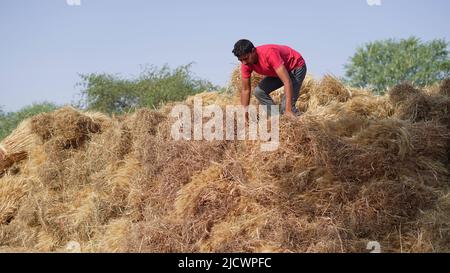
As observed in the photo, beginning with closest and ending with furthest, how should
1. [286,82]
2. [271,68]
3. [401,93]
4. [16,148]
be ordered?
[286,82]
[271,68]
[401,93]
[16,148]

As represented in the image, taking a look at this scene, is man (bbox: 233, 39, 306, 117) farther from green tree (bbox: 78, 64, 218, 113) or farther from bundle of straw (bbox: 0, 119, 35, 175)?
green tree (bbox: 78, 64, 218, 113)

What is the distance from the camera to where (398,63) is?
19.8m

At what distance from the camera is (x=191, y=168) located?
5.01 metres

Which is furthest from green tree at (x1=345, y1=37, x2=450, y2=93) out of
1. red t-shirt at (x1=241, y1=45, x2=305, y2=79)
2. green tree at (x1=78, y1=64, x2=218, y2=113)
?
red t-shirt at (x1=241, y1=45, x2=305, y2=79)

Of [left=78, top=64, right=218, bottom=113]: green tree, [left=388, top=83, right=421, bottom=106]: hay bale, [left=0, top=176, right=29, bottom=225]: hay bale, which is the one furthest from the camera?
[left=78, top=64, right=218, bottom=113]: green tree

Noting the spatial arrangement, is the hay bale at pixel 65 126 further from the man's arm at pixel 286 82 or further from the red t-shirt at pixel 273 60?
the man's arm at pixel 286 82

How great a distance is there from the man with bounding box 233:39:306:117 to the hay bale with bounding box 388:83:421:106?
120cm

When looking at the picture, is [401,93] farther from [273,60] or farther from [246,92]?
[246,92]

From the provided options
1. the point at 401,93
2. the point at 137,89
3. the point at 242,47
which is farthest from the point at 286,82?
the point at 137,89

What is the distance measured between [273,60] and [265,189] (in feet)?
5.63

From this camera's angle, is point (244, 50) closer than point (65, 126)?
Yes

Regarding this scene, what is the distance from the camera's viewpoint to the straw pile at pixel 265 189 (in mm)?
4453

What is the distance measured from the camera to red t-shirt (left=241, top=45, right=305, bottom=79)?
18.7ft
